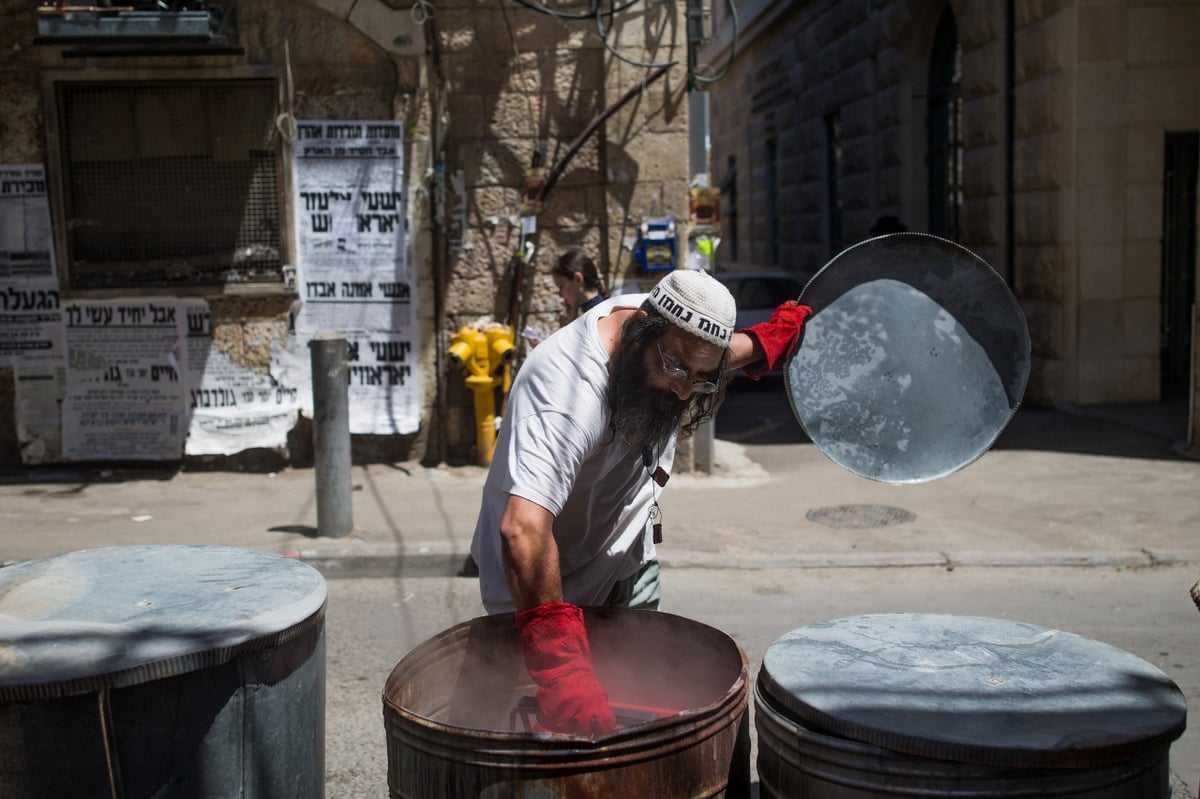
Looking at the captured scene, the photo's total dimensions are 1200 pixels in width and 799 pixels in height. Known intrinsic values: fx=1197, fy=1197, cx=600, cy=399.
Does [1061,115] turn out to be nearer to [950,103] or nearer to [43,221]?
[950,103]

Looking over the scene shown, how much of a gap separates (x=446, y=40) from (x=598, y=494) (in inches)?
269

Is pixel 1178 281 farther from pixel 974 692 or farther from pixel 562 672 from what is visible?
pixel 562 672

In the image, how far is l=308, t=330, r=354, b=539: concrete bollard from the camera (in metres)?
7.25

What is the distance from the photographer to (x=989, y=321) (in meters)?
3.16

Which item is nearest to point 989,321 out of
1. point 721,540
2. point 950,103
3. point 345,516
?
point 721,540

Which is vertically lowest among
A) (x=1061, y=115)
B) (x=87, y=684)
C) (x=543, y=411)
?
(x=87, y=684)

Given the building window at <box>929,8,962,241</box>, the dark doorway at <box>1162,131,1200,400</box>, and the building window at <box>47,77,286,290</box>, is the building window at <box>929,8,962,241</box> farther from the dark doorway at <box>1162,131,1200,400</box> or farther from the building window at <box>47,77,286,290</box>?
the building window at <box>47,77,286,290</box>

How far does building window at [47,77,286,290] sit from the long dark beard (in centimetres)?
686

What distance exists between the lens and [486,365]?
9.05 m

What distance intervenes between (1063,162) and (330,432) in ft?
25.1

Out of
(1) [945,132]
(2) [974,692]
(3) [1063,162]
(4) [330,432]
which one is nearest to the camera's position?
(2) [974,692]

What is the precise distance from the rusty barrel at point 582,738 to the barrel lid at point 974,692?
0.65ft

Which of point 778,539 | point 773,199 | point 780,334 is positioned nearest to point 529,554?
point 780,334

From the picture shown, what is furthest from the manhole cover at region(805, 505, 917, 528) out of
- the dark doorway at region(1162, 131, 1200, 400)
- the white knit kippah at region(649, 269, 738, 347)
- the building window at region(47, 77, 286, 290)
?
the dark doorway at region(1162, 131, 1200, 400)
